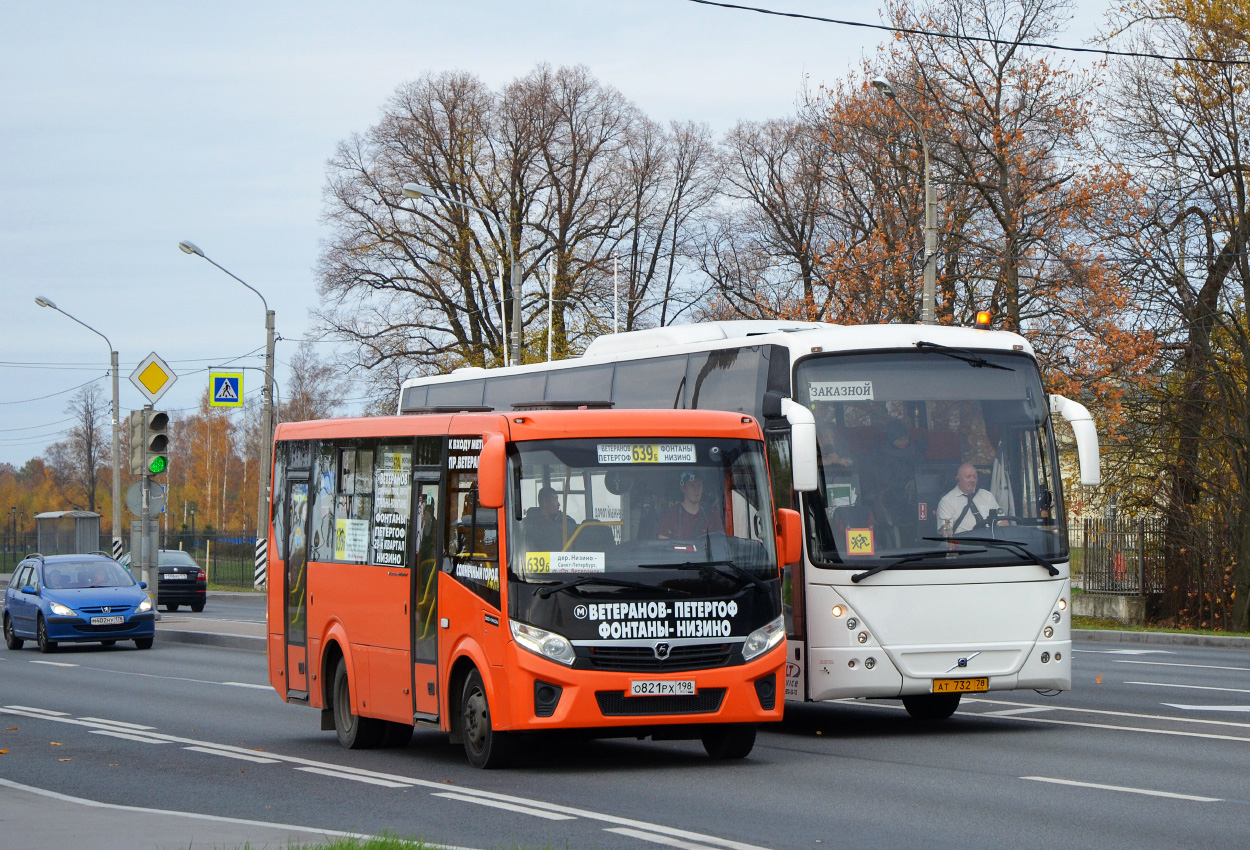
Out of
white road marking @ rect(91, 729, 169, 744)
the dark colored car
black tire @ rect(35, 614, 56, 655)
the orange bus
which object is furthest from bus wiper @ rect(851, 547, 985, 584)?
black tire @ rect(35, 614, 56, 655)

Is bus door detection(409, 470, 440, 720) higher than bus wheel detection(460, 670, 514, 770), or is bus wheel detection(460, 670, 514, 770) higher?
bus door detection(409, 470, 440, 720)

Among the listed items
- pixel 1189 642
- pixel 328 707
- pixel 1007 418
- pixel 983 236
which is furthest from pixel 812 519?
pixel 983 236

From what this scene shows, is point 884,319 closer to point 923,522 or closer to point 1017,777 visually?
point 923,522

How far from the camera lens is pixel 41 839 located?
8.43m

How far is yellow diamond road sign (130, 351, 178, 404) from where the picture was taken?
100 ft

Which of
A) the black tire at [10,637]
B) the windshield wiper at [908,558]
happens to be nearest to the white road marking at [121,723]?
the windshield wiper at [908,558]

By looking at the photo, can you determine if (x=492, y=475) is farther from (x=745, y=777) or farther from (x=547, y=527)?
(x=745, y=777)

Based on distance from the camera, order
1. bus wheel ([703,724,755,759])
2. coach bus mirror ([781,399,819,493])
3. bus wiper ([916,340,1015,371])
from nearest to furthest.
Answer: bus wheel ([703,724,755,759]) → coach bus mirror ([781,399,819,493]) → bus wiper ([916,340,1015,371])

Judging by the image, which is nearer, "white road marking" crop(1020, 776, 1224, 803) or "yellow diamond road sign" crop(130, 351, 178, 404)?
"white road marking" crop(1020, 776, 1224, 803)

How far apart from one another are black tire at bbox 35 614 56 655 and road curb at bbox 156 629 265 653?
2436 mm

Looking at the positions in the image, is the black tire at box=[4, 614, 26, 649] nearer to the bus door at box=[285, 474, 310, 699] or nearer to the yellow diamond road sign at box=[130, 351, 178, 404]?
the yellow diamond road sign at box=[130, 351, 178, 404]

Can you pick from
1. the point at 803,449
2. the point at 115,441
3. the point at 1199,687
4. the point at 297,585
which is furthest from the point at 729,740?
the point at 115,441

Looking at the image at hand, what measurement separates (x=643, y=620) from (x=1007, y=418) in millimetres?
4296

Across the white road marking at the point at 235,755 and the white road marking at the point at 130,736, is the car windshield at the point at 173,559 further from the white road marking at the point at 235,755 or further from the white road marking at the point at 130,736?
the white road marking at the point at 235,755
